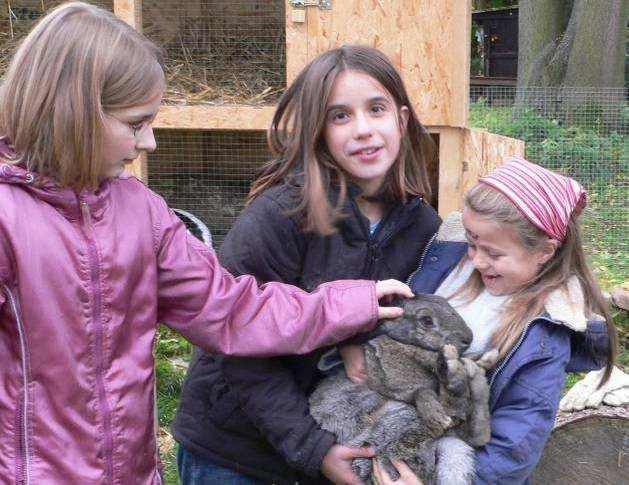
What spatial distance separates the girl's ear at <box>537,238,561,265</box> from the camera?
2.26m

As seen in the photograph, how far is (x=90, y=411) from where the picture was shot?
1.87m

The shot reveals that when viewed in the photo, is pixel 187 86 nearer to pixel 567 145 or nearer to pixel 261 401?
pixel 261 401

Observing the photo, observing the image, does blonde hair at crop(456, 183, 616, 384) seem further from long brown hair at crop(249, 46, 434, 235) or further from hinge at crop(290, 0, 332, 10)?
hinge at crop(290, 0, 332, 10)

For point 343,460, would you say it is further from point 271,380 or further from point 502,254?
point 502,254

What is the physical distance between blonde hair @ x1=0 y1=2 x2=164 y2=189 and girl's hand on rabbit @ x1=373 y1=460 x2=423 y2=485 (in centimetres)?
101

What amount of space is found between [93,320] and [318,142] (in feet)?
2.74

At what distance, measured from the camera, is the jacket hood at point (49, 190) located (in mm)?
1795

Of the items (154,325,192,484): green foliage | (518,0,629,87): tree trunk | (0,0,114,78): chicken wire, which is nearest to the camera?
(154,325,192,484): green foliage

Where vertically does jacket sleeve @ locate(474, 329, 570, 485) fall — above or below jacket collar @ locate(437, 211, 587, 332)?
below

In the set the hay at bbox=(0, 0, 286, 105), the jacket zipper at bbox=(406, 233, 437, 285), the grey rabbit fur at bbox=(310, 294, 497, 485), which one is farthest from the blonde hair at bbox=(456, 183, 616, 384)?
the hay at bbox=(0, 0, 286, 105)

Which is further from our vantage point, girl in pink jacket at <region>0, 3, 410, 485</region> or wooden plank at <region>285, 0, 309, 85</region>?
wooden plank at <region>285, 0, 309, 85</region>

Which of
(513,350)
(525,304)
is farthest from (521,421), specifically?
(525,304)

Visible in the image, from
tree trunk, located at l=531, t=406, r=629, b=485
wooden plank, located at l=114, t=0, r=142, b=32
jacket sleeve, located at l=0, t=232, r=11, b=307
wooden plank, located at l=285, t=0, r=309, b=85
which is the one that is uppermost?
wooden plank, located at l=114, t=0, r=142, b=32

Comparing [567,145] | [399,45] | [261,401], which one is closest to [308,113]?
[261,401]
